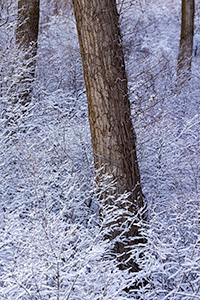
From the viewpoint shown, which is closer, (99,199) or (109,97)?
(109,97)

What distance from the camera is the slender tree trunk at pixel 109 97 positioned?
3291 mm

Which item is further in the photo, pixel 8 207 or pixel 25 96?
pixel 25 96

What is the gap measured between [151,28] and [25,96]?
857cm

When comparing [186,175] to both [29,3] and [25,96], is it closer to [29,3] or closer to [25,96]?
[25,96]

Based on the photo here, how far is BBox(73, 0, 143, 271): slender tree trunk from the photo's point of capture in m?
3.29

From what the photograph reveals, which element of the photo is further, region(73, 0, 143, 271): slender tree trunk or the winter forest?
region(73, 0, 143, 271): slender tree trunk

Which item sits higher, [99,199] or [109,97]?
[109,97]

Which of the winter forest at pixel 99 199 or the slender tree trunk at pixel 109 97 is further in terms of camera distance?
the slender tree trunk at pixel 109 97

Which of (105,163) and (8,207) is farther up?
(105,163)

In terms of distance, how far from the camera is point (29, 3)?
21.7 feet

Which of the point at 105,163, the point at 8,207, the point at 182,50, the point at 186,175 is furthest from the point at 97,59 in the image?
the point at 182,50

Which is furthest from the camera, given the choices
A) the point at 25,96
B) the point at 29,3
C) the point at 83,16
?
the point at 29,3

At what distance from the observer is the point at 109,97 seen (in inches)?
133

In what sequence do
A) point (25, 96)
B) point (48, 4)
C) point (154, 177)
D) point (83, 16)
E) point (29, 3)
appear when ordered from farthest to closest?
point (48, 4)
point (29, 3)
point (25, 96)
point (154, 177)
point (83, 16)
